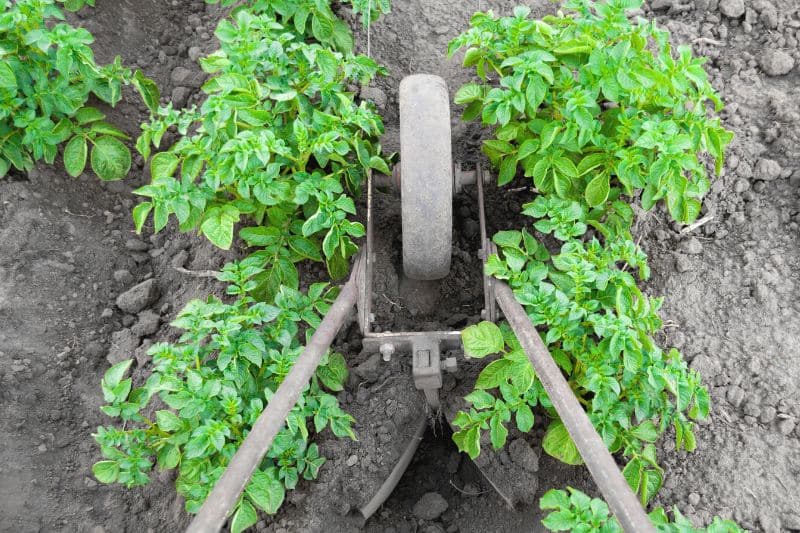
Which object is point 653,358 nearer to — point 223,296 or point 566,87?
point 566,87

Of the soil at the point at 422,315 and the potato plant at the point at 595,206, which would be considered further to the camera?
the soil at the point at 422,315

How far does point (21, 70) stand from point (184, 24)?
1049 mm

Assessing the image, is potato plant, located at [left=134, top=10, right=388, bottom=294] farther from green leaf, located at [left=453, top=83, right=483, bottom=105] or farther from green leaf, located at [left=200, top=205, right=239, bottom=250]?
green leaf, located at [left=453, top=83, right=483, bottom=105]

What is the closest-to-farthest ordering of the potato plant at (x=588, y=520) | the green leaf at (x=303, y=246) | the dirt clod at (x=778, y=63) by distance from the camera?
the potato plant at (x=588, y=520)
the green leaf at (x=303, y=246)
the dirt clod at (x=778, y=63)

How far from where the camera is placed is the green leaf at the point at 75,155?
3.14 metres

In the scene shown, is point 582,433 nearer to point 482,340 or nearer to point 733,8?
point 482,340

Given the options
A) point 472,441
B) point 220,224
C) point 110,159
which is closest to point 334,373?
point 472,441

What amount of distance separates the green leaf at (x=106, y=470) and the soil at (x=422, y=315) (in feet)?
1.20

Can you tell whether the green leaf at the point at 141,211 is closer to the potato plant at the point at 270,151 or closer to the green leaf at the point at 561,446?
the potato plant at the point at 270,151

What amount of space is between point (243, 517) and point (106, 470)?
50 cm

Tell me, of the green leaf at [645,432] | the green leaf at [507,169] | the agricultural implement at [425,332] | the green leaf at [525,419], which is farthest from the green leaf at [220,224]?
the green leaf at [645,432]

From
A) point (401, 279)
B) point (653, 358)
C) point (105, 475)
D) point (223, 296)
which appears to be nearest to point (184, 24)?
point (223, 296)

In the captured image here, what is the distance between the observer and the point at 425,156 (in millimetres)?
2494

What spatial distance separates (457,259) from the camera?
3.11 meters
